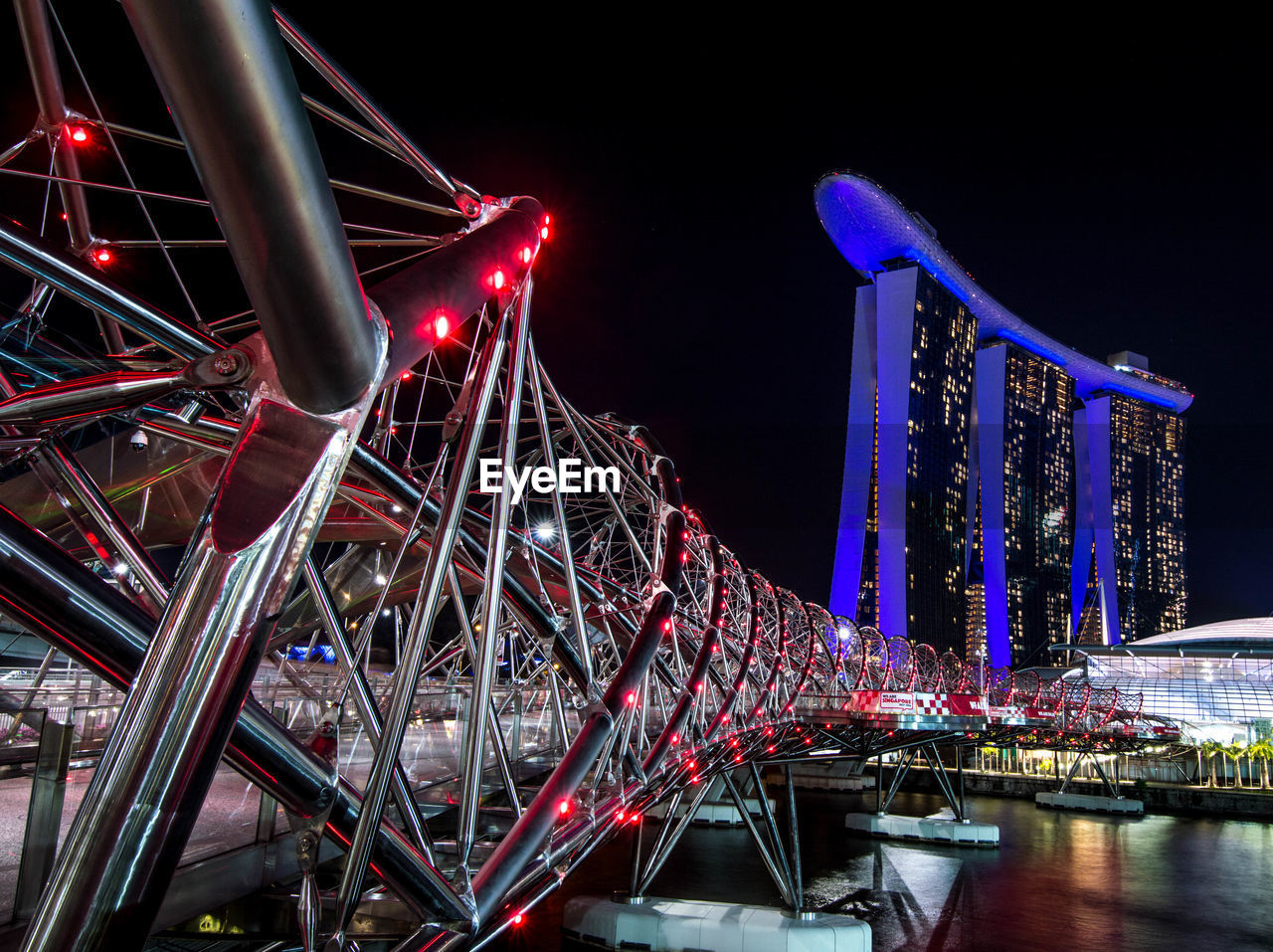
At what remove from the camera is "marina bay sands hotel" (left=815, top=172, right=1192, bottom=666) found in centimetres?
10150

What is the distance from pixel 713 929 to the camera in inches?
810

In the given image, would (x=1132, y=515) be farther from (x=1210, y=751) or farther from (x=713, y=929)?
(x=713, y=929)

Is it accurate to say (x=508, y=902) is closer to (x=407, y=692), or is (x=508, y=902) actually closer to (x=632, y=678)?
(x=632, y=678)

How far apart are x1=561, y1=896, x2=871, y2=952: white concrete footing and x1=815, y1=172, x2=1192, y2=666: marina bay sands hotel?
241 feet

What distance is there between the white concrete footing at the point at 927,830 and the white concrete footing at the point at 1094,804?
1737 centimetres

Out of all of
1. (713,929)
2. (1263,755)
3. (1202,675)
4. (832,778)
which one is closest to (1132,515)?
(1202,675)

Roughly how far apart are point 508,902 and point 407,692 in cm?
272

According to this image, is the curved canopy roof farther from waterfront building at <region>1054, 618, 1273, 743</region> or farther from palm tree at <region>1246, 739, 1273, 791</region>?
palm tree at <region>1246, 739, 1273, 791</region>

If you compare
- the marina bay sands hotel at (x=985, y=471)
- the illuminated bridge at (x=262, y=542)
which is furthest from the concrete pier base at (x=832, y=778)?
the illuminated bridge at (x=262, y=542)

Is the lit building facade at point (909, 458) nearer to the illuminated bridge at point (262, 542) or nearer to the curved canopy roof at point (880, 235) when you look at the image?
the curved canopy roof at point (880, 235)

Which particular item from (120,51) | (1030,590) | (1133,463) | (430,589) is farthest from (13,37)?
(1133,463)

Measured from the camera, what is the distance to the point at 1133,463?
15362 centimetres

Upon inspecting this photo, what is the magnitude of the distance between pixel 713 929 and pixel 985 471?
113 metres

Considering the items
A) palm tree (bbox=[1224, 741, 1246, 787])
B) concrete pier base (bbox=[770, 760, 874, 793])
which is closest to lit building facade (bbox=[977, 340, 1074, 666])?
palm tree (bbox=[1224, 741, 1246, 787])
